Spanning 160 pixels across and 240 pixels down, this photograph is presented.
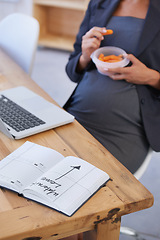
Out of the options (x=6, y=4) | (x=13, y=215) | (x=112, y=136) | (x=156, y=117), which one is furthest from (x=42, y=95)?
(x=6, y=4)

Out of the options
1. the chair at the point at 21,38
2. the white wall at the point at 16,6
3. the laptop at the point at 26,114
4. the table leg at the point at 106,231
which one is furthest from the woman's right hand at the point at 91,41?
the white wall at the point at 16,6

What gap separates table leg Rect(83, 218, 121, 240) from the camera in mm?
690

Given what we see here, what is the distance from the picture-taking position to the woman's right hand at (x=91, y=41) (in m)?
1.19

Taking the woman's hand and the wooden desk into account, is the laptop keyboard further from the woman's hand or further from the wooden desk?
the woman's hand

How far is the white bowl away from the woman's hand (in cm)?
1

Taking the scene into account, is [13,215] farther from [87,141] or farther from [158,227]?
[158,227]

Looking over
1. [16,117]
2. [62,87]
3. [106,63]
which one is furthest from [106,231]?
[62,87]

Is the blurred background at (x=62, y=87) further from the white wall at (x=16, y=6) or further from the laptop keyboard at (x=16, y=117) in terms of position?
the laptop keyboard at (x=16, y=117)

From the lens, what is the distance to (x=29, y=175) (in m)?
0.73

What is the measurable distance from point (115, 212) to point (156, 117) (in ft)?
2.02

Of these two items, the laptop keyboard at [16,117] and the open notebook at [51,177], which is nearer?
the open notebook at [51,177]

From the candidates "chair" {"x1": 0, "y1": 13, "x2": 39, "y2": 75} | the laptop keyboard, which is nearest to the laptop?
the laptop keyboard

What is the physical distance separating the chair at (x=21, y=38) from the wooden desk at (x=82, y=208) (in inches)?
34.0

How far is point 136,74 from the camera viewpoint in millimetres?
1179
